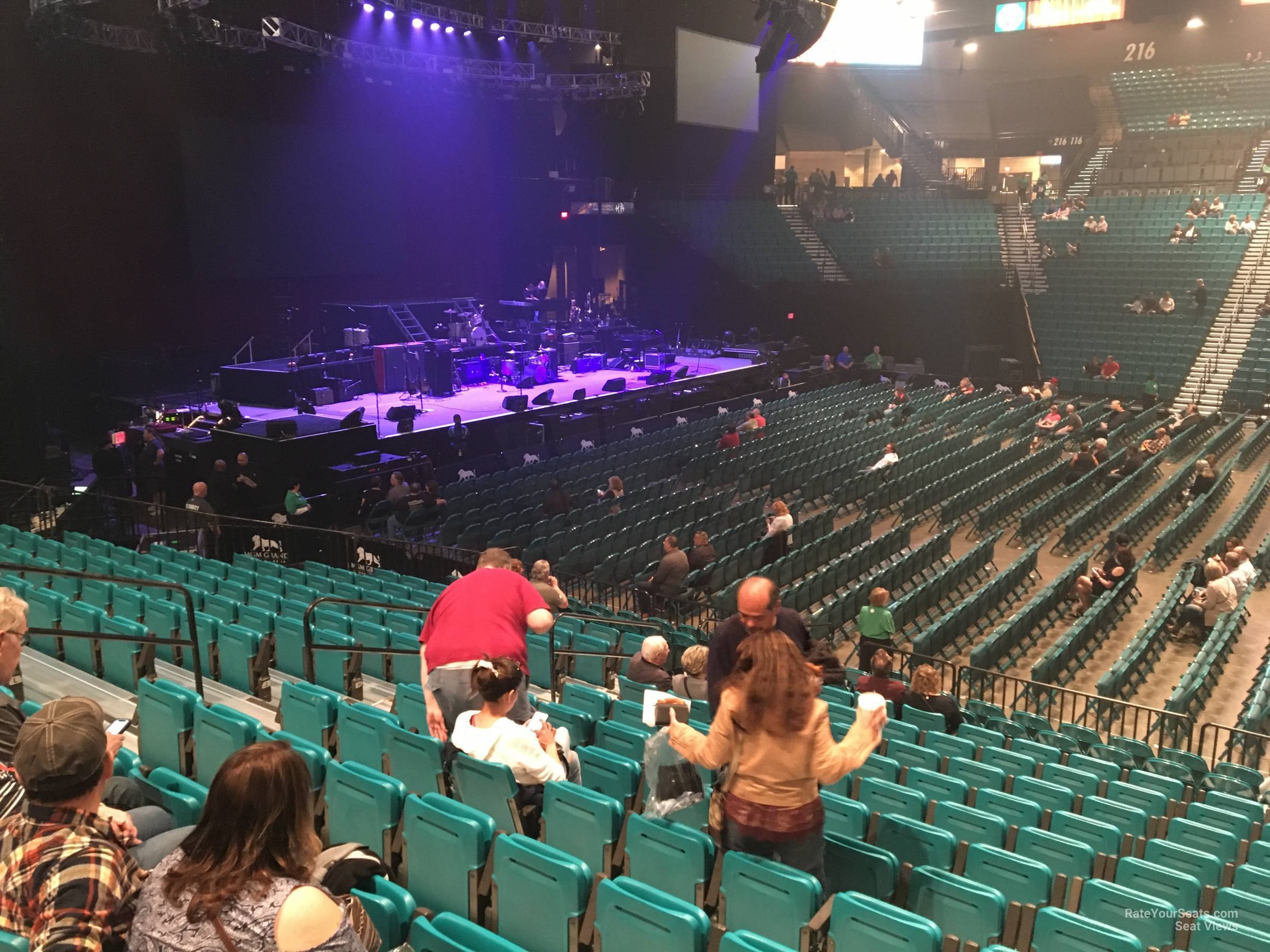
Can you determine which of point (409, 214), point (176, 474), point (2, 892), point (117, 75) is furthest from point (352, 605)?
point (409, 214)

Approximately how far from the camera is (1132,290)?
94.1 ft

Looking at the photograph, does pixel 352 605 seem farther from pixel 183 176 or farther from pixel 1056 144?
pixel 1056 144

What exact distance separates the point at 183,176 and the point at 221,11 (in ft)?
11.7

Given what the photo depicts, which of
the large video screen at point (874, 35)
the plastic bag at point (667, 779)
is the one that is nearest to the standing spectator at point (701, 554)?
the plastic bag at point (667, 779)

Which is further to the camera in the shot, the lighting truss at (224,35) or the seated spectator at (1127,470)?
the lighting truss at (224,35)

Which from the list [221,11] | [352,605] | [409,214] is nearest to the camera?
[352,605]

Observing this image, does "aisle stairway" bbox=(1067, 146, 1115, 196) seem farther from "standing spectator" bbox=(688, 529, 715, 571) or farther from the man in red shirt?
the man in red shirt

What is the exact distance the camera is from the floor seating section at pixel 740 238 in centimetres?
3195

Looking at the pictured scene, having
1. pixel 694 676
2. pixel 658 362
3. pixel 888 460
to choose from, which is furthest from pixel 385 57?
pixel 694 676

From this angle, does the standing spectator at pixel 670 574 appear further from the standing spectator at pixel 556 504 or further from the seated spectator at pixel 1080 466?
the seated spectator at pixel 1080 466

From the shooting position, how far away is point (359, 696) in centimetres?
728

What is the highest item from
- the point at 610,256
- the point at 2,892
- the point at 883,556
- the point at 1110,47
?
the point at 1110,47

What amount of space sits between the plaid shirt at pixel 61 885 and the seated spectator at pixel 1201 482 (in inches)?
659

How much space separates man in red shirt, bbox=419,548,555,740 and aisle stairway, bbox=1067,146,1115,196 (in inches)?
1379
